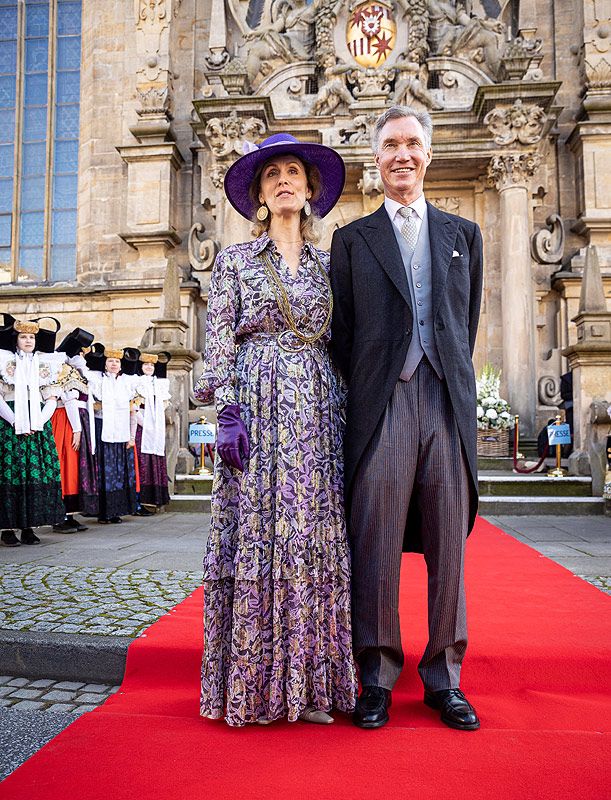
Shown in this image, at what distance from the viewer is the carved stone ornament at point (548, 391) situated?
12102 millimetres

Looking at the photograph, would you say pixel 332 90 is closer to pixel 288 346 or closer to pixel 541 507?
pixel 541 507

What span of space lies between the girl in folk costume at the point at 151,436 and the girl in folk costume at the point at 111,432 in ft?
0.94

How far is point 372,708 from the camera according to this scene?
7.51ft

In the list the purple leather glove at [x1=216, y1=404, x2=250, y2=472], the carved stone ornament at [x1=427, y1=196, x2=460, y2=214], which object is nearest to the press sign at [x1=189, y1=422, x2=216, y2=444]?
the purple leather glove at [x1=216, y1=404, x2=250, y2=472]

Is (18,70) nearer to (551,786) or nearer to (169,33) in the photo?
(169,33)

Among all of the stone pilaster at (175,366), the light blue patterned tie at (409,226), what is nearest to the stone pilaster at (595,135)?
the stone pilaster at (175,366)

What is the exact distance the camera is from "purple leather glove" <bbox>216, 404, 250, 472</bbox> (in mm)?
2268

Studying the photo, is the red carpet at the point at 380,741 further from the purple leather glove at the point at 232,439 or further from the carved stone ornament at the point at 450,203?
the carved stone ornament at the point at 450,203

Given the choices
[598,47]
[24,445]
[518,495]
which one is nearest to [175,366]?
[24,445]

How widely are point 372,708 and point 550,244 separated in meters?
11.8

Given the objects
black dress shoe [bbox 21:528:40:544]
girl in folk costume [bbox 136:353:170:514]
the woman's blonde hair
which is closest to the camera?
the woman's blonde hair

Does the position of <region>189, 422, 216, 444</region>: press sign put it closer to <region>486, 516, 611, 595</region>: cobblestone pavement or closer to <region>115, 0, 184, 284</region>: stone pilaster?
<region>486, 516, 611, 595</region>: cobblestone pavement

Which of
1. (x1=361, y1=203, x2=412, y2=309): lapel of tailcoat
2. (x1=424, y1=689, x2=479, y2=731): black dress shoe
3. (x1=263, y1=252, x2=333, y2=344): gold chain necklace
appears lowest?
(x1=424, y1=689, x2=479, y2=731): black dress shoe

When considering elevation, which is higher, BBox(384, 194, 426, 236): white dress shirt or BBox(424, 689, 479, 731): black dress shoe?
BBox(384, 194, 426, 236): white dress shirt
